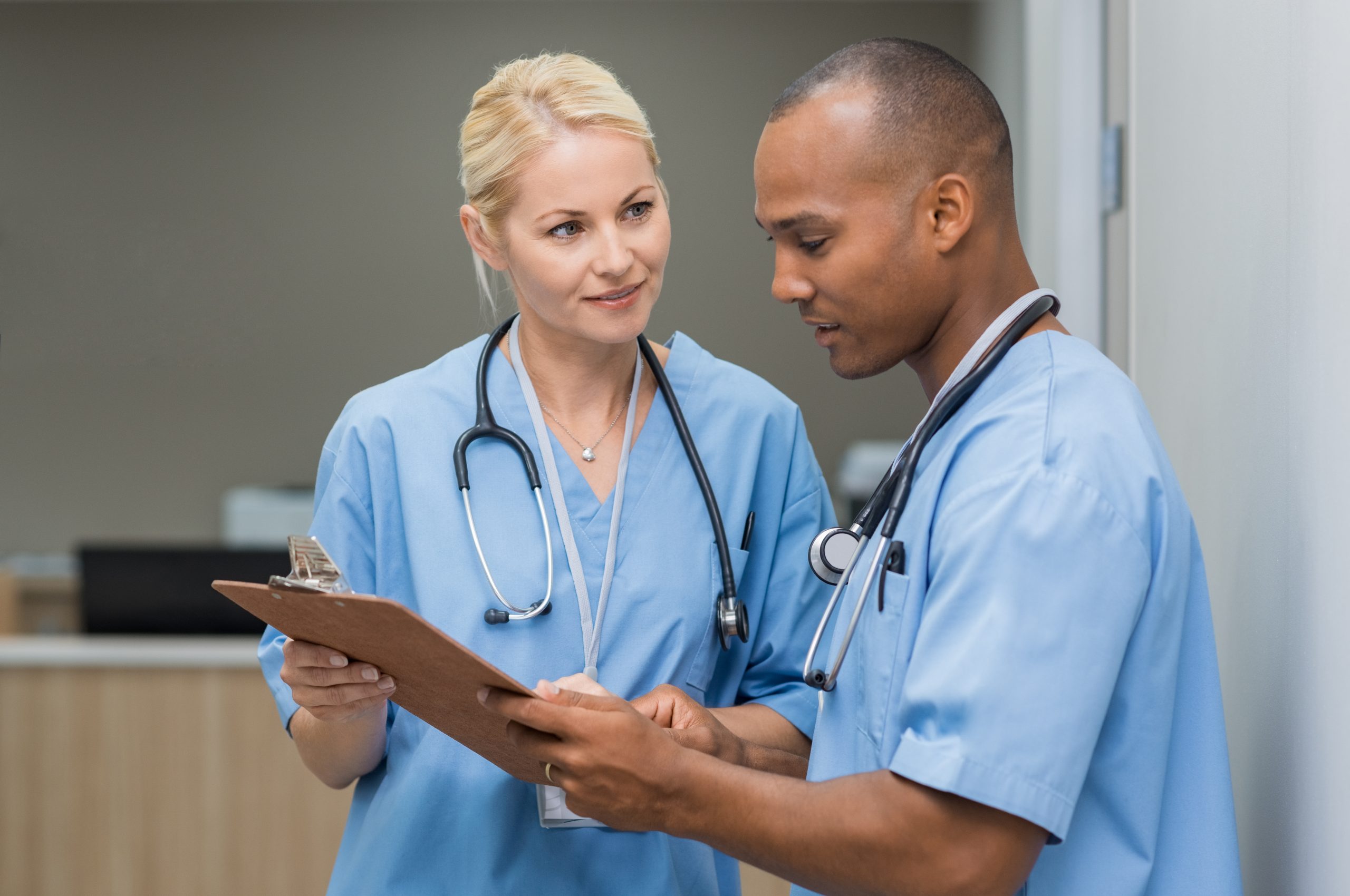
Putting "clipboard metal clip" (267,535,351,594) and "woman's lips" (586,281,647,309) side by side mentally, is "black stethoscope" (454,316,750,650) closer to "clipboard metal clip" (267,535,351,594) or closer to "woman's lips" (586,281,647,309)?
"woman's lips" (586,281,647,309)

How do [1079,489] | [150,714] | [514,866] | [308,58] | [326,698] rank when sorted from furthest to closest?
[308,58], [150,714], [514,866], [326,698], [1079,489]

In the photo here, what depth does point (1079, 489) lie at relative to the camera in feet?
2.33

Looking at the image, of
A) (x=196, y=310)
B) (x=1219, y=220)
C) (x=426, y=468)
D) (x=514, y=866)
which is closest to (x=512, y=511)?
(x=426, y=468)

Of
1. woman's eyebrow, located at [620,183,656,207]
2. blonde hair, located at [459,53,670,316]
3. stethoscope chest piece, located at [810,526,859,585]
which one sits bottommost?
A: stethoscope chest piece, located at [810,526,859,585]

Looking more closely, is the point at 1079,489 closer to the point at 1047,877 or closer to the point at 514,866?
the point at 1047,877

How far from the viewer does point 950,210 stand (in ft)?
2.77

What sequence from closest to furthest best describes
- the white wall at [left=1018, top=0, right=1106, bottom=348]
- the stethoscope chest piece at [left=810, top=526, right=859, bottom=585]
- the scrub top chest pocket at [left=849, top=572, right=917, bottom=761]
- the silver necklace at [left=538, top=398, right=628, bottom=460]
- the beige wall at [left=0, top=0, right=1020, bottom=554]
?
1. the scrub top chest pocket at [left=849, top=572, right=917, bottom=761]
2. the stethoscope chest piece at [left=810, top=526, right=859, bottom=585]
3. the silver necklace at [left=538, top=398, right=628, bottom=460]
4. the white wall at [left=1018, top=0, right=1106, bottom=348]
5. the beige wall at [left=0, top=0, right=1020, bottom=554]

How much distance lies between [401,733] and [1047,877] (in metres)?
0.62

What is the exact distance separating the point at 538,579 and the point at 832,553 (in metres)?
0.29

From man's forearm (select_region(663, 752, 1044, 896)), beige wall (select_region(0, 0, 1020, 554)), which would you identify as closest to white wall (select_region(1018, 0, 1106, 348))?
man's forearm (select_region(663, 752, 1044, 896))

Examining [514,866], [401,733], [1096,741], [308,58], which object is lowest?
[514,866]

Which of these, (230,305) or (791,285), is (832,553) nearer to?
(791,285)

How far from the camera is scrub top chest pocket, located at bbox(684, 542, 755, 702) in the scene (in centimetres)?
113

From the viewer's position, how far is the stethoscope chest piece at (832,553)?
0.98 m
